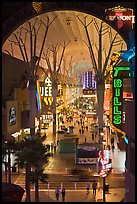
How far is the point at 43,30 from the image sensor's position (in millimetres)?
49062

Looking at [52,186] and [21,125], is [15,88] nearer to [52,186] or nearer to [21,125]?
[21,125]

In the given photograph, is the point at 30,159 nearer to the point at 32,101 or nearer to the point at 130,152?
the point at 130,152

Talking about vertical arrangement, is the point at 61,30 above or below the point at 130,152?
above

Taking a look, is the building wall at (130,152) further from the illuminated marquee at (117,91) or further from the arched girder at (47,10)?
the arched girder at (47,10)

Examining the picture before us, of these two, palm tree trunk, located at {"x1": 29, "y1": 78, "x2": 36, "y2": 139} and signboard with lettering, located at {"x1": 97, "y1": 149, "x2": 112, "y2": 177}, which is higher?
palm tree trunk, located at {"x1": 29, "y1": 78, "x2": 36, "y2": 139}

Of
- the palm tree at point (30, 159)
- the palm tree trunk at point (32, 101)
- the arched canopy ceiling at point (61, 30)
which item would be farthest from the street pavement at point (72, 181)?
the arched canopy ceiling at point (61, 30)

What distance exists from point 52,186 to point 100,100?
58.7 ft

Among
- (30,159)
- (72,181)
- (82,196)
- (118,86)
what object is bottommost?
(82,196)

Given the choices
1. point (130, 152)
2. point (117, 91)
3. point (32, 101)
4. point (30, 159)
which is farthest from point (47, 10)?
point (130, 152)

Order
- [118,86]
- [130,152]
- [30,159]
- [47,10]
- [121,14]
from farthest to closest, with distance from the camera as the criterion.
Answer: [47,10] < [121,14] < [118,86] < [30,159] < [130,152]

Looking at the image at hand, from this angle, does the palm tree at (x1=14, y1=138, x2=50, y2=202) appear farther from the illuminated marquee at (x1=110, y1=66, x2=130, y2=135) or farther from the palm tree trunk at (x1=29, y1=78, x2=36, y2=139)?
the palm tree trunk at (x1=29, y1=78, x2=36, y2=139)

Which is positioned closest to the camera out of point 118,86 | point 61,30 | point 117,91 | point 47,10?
point 118,86

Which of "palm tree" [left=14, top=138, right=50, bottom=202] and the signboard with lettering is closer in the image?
"palm tree" [left=14, top=138, right=50, bottom=202]

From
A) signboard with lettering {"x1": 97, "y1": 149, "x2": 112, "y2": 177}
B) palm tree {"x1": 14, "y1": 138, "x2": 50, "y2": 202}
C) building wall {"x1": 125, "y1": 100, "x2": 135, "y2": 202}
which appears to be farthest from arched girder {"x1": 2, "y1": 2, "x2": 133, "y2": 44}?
building wall {"x1": 125, "y1": 100, "x2": 135, "y2": 202}
